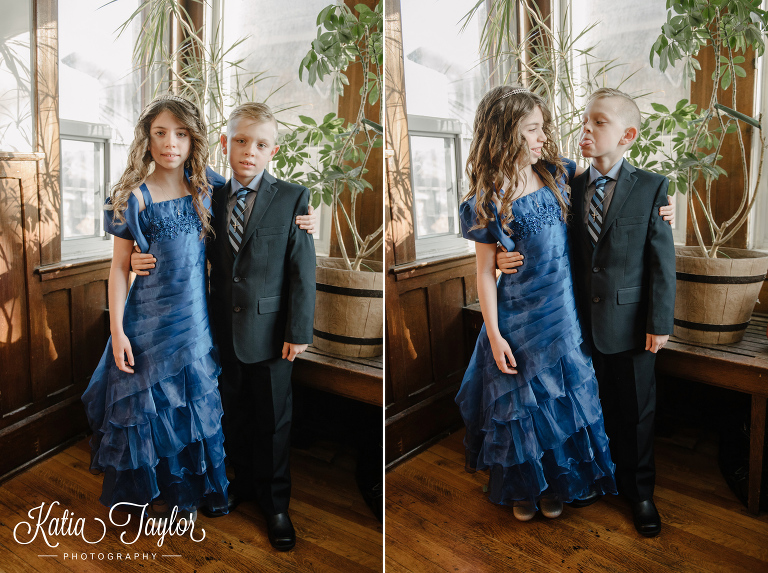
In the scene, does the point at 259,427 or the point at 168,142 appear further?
the point at 259,427

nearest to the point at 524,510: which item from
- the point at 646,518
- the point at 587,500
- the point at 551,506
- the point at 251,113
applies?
the point at 551,506

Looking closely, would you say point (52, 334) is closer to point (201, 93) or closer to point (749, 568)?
point (201, 93)

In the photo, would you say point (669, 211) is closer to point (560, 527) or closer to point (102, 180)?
point (560, 527)

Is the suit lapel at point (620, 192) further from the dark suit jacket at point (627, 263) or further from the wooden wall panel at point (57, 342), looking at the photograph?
the wooden wall panel at point (57, 342)

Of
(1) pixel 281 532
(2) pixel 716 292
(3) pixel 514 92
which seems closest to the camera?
(3) pixel 514 92

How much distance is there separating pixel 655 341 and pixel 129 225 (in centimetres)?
133

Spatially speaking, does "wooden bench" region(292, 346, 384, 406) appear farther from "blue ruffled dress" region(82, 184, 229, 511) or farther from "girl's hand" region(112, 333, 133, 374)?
"girl's hand" region(112, 333, 133, 374)

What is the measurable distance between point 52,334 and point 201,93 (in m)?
0.74

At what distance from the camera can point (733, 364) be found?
1.49m

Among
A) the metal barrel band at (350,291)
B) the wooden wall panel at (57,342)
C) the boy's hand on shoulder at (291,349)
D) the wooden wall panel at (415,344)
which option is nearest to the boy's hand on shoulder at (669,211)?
the wooden wall panel at (415,344)

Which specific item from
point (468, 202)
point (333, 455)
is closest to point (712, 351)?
point (468, 202)

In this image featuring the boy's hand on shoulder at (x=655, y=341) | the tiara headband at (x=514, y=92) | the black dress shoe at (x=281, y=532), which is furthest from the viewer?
the black dress shoe at (x=281, y=532)

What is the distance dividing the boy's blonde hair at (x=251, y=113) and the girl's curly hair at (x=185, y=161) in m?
0.07

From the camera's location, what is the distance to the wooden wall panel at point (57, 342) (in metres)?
1.50
